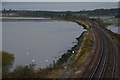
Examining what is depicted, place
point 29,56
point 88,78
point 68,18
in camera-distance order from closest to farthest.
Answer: point 88,78, point 29,56, point 68,18

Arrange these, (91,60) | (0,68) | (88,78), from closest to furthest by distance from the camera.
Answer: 1. (88,78)
2. (0,68)
3. (91,60)

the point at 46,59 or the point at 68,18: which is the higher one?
the point at 68,18

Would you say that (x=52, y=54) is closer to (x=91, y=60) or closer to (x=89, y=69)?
(x=91, y=60)

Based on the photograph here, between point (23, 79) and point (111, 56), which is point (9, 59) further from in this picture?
point (111, 56)

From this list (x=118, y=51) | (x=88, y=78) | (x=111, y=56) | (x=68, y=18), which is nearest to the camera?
(x=88, y=78)

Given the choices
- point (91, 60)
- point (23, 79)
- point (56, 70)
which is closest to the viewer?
point (23, 79)

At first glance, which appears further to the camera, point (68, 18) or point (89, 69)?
point (68, 18)

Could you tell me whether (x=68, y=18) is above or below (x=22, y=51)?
above

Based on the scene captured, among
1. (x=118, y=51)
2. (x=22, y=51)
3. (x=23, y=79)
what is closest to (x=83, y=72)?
(x=23, y=79)

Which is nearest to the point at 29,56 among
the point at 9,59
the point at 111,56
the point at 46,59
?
the point at 46,59
